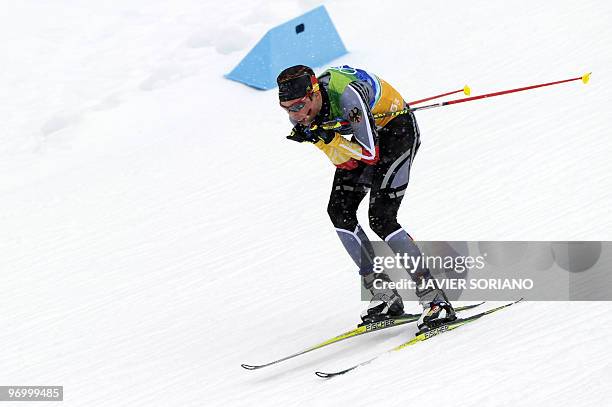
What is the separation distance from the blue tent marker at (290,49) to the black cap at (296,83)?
24.3ft

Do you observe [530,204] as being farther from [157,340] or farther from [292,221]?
[157,340]

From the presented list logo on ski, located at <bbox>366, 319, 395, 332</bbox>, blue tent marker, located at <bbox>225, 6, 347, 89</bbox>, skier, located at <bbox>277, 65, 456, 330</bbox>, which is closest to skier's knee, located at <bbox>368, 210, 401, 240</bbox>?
skier, located at <bbox>277, 65, 456, 330</bbox>

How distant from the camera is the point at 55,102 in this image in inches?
522

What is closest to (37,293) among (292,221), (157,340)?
(157,340)

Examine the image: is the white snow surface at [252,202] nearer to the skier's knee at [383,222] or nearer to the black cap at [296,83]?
the skier's knee at [383,222]

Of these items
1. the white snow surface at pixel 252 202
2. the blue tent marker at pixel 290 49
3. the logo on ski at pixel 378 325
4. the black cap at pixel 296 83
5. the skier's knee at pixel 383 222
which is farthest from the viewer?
the blue tent marker at pixel 290 49

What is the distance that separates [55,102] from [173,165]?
3508mm

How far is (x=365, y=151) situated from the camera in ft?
16.8

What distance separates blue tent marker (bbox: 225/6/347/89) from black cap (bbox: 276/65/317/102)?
292 inches

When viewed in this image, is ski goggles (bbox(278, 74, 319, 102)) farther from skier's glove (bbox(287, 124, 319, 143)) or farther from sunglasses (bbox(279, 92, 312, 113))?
skier's glove (bbox(287, 124, 319, 143))

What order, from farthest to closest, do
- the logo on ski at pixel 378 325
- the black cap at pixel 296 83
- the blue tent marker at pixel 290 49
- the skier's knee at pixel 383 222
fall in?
1. the blue tent marker at pixel 290 49
2. the logo on ski at pixel 378 325
3. the skier's knee at pixel 383 222
4. the black cap at pixel 296 83

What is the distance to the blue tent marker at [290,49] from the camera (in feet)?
40.8

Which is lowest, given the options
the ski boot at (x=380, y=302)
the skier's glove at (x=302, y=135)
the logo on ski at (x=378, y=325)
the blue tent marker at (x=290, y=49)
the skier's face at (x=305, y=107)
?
the logo on ski at (x=378, y=325)

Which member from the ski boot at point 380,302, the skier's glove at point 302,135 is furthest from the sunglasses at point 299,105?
the ski boot at point 380,302
